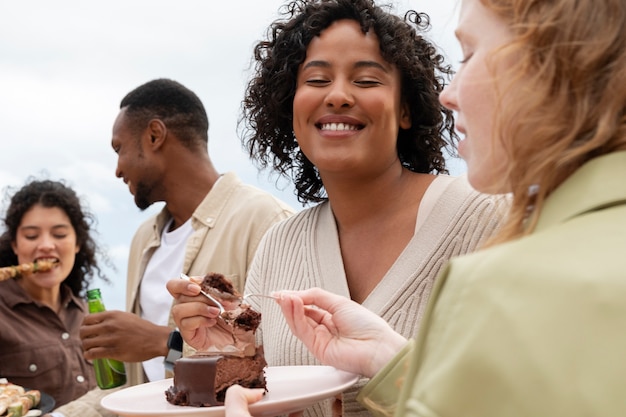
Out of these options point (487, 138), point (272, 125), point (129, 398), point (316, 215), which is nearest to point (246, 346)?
point (129, 398)

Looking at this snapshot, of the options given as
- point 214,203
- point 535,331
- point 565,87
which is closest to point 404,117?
point 214,203

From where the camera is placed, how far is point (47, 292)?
228 inches

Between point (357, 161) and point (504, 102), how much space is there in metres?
1.65

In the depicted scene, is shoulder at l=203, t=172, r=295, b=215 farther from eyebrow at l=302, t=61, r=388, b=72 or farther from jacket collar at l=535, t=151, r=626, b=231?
jacket collar at l=535, t=151, r=626, b=231

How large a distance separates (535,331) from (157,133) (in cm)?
415

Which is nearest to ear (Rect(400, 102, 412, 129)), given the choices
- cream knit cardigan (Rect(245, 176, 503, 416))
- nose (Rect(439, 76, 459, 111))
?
cream knit cardigan (Rect(245, 176, 503, 416))

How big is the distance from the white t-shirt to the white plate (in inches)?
67.7

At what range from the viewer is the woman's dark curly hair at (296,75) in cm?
288

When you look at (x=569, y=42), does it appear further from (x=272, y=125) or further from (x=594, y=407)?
(x=272, y=125)

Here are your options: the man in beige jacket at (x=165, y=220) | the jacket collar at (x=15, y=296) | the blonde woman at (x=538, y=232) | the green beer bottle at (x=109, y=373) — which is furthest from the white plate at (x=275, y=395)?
the jacket collar at (x=15, y=296)

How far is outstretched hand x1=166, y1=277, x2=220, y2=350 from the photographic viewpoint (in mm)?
2623

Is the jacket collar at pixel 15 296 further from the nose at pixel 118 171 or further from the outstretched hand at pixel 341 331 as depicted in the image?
the outstretched hand at pixel 341 331

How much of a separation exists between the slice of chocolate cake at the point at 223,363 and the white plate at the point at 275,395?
0.18ft

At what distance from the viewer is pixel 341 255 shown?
9.06 feet
